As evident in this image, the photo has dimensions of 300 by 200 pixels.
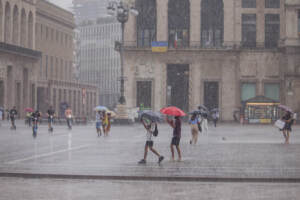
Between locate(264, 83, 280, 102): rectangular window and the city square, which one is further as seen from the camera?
locate(264, 83, 280, 102): rectangular window

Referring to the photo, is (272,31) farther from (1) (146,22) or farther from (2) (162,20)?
(1) (146,22)

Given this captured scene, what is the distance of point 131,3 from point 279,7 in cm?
1701

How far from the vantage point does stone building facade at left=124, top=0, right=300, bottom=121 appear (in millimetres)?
73625

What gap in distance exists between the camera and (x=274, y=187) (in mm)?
14359

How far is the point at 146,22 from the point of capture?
7519cm

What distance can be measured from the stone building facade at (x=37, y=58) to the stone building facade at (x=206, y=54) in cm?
807

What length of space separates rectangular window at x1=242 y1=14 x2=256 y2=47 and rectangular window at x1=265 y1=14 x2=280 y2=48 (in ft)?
4.82

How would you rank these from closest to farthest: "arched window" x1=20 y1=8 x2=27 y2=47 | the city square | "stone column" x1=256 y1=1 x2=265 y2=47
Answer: the city square, "stone column" x1=256 y1=1 x2=265 y2=47, "arched window" x1=20 y1=8 x2=27 y2=47

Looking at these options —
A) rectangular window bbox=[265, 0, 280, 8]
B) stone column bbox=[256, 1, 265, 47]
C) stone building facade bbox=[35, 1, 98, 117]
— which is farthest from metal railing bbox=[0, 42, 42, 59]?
rectangular window bbox=[265, 0, 280, 8]

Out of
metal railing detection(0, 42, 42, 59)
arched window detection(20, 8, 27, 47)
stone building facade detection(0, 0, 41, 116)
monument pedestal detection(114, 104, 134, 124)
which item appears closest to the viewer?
monument pedestal detection(114, 104, 134, 124)

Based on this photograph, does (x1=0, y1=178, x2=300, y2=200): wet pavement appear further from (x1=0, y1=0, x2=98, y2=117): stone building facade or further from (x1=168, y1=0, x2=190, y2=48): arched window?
(x1=168, y1=0, x2=190, y2=48): arched window

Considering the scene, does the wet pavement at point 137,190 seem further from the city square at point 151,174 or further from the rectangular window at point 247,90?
the rectangular window at point 247,90

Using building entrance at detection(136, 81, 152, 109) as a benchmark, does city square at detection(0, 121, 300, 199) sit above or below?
below

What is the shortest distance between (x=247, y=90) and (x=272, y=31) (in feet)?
24.1
